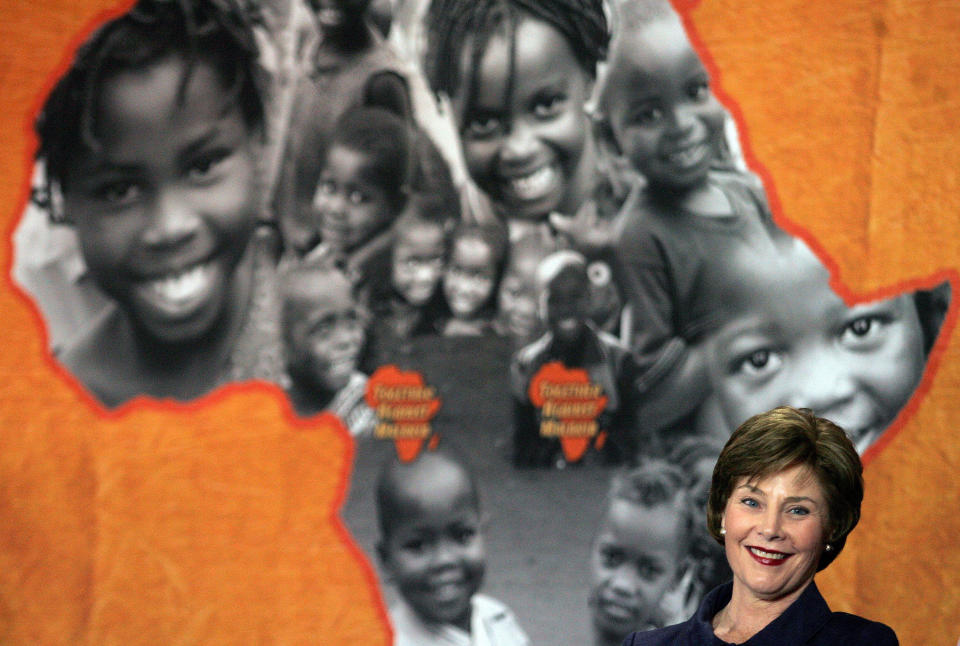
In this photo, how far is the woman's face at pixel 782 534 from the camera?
123 centimetres

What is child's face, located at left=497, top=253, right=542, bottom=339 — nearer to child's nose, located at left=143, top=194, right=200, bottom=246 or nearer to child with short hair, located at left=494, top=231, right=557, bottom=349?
child with short hair, located at left=494, top=231, right=557, bottom=349

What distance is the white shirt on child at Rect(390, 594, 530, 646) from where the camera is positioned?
2.41 meters

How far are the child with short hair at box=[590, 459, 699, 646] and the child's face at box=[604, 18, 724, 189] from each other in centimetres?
75

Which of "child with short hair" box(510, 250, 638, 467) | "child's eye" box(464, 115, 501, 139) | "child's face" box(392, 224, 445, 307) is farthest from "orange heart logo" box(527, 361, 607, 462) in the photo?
"child's eye" box(464, 115, 501, 139)

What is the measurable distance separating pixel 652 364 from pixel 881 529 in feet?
2.21

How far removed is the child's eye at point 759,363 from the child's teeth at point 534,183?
2.12 ft

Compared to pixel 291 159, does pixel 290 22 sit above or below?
above

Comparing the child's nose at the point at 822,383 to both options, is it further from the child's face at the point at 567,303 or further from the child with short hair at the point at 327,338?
the child with short hair at the point at 327,338

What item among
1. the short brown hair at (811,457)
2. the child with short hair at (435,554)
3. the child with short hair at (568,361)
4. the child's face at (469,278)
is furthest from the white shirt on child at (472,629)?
the short brown hair at (811,457)

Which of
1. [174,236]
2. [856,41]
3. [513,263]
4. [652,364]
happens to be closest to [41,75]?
[174,236]

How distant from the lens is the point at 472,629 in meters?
2.44

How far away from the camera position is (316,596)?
7.79ft

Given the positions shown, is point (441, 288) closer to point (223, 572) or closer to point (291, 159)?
point (291, 159)

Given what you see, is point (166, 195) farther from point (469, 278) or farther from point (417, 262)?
point (469, 278)
